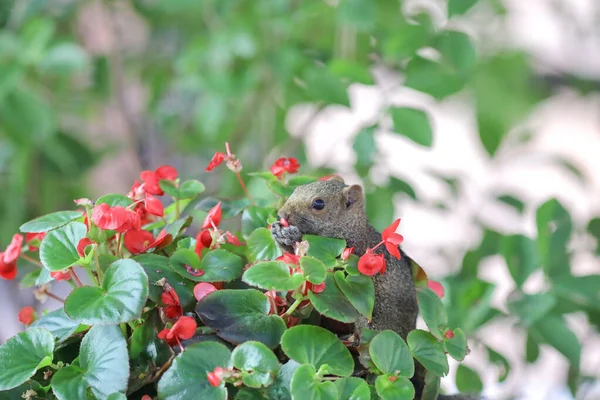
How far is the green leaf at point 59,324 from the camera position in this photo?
503 mm

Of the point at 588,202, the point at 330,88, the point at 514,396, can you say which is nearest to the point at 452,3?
the point at 330,88

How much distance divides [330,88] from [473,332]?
394 mm

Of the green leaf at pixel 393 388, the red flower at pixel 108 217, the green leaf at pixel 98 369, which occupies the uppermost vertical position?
the red flower at pixel 108 217

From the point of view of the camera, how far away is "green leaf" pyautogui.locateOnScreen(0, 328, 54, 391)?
45 centimetres

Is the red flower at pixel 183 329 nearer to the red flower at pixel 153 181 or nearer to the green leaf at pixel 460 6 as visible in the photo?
the red flower at pixel 153 181

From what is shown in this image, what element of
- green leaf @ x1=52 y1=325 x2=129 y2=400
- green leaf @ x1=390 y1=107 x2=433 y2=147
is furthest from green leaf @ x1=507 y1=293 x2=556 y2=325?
green leaf @ x1=52 y1=325 x2=129 y2=400

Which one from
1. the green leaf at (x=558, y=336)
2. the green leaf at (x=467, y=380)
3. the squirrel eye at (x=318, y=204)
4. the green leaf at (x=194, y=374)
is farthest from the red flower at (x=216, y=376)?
the green leaf at (x=558, y=336)

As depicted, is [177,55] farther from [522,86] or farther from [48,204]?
[522,86]

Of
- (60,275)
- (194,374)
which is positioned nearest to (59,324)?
(60,275)

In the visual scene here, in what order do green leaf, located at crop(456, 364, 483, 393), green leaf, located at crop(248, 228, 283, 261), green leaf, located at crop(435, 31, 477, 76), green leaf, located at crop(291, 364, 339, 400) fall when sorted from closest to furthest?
green leaf, located at crop(291, 364, 339, 400), green leaf, located at crop(248, 228, 283, 261), green leaf, located at crop(456, 364, 483, 393), green leaf, located at crop(435, 31, 477, 76)

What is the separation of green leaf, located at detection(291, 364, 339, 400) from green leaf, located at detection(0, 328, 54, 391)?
0.17 m

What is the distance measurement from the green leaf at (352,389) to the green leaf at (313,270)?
0.23 ft

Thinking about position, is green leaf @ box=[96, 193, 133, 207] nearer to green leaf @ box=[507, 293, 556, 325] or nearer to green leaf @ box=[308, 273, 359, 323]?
green leaf @ box=[308, 273, 359, 323]

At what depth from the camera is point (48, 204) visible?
4.84ft
